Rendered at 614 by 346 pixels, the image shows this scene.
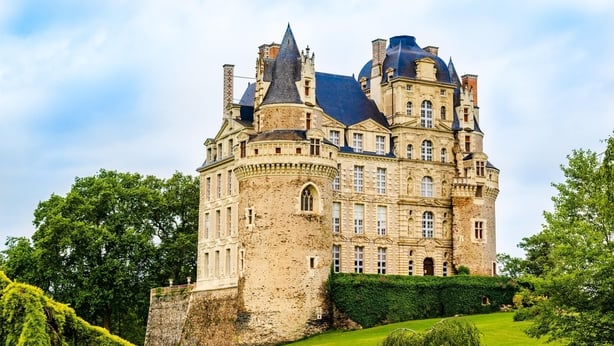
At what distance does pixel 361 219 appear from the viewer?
66.2 meters

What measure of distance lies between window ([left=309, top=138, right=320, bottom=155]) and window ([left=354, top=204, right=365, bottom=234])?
569 cm

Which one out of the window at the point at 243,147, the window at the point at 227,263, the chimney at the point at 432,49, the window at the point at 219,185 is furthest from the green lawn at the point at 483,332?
the chimney at the point at 432,49

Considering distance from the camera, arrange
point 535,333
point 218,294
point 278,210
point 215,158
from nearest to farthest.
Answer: point 535,333 → point 278,210 → point 218,294 → point 215,158

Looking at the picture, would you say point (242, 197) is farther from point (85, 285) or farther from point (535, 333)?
point (535, 333)

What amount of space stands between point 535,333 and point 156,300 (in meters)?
34.0

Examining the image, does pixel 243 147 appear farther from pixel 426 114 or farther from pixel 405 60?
pixel 426 114

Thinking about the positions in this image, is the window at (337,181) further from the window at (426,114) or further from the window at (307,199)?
the window at (426,114)

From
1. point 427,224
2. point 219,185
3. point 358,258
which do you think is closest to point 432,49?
point 427,224

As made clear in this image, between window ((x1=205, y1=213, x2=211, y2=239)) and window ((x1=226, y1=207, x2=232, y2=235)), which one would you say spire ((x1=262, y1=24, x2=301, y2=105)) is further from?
window ((x1=205, y1=213, x2=211, y2=239))

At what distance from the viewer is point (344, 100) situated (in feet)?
225

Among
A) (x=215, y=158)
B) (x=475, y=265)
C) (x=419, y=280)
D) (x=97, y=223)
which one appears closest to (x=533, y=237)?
(x=475, y=265)

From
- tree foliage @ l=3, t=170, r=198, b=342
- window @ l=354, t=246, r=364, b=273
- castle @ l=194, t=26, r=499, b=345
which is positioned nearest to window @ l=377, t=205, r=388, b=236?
castle @ l=194, t=26, r=499, b=345

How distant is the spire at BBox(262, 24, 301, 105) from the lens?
62.3 m

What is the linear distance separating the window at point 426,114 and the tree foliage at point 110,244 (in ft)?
54.3
